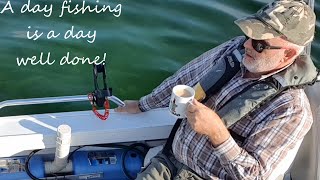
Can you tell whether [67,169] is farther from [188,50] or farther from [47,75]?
[188,50]

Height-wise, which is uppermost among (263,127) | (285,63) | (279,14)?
(279,14)

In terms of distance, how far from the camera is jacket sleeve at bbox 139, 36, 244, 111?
9.45 ft

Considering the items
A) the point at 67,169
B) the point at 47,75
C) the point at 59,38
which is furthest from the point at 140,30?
the point at 67,169

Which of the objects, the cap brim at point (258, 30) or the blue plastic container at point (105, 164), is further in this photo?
the blue plastic container at point (105, 164)

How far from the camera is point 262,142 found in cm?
239

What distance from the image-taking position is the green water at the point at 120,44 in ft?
15.6

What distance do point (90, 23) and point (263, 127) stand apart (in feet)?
11.4

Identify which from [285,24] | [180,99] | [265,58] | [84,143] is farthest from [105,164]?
[285,24]

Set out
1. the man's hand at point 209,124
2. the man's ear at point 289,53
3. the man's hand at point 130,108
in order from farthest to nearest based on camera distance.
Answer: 1. the man's hand at point 130,108
2. the man's ear at point 289,53
3. the man's hand at point 209,124

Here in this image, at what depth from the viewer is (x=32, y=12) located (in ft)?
18.6

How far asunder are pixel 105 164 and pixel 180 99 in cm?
74

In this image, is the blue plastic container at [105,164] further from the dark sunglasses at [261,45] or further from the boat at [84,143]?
the dark sunglasses at [261,45]

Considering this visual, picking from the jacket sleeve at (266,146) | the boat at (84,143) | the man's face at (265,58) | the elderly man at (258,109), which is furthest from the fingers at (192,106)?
the boat at (84,143)

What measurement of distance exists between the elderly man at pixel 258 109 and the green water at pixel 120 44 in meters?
1.93
